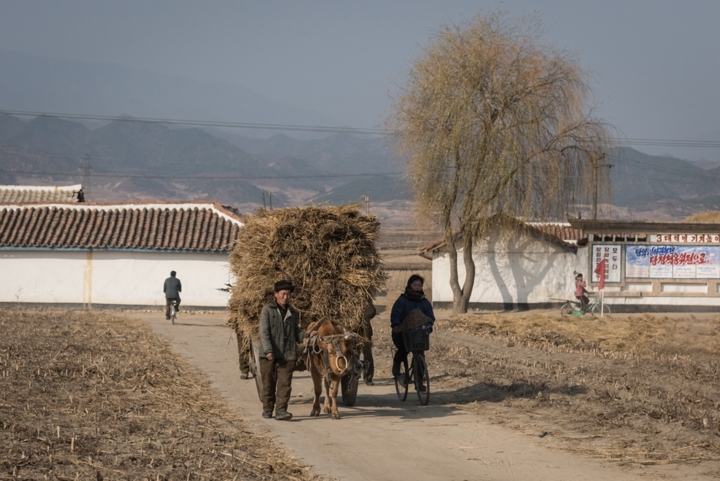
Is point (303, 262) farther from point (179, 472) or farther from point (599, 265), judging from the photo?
point (599, 265)

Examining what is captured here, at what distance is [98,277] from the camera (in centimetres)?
3609

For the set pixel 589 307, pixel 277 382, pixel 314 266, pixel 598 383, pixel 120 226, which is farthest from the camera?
pixel 120 226

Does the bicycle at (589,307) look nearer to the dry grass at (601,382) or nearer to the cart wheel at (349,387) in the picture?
the dry grass at (601,382)

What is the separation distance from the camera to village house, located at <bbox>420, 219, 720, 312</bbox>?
3494 cm

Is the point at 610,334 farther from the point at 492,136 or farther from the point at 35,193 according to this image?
the point at 35,193

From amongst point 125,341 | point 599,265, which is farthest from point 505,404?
point 599,265

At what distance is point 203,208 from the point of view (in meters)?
38.3

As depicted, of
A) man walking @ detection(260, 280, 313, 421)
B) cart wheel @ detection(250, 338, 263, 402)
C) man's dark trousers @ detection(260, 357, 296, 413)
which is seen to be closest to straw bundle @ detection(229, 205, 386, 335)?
cart wheel @ detection(250, 338, 263, 402)

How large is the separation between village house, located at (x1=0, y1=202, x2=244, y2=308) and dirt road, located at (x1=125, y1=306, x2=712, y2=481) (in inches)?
832

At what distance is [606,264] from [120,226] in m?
19.5

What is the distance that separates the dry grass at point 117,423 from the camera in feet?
28.1

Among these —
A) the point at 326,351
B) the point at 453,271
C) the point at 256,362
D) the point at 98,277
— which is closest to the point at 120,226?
the point at 98,277

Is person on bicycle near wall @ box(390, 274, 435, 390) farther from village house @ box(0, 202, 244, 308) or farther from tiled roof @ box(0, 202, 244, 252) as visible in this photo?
village house @ box(0, 202, 244, 308)

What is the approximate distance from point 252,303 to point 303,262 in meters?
0.94
